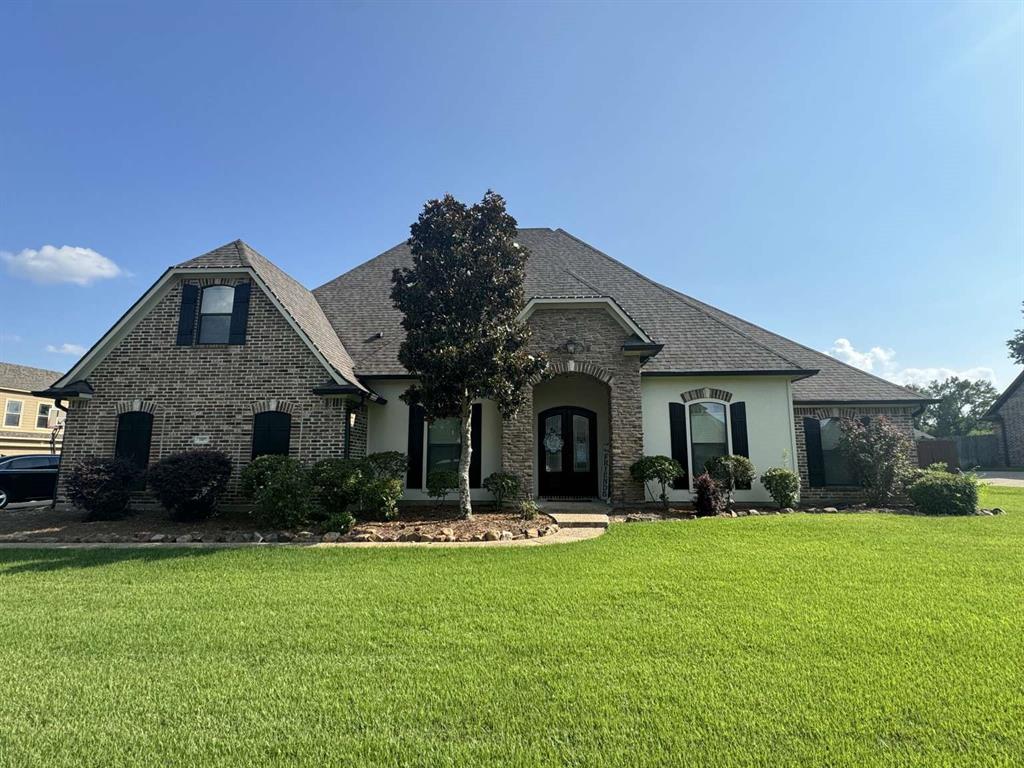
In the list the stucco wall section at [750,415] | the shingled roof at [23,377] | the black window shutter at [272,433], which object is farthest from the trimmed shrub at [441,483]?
the shingled roof at [23,377]

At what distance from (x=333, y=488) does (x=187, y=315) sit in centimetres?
635

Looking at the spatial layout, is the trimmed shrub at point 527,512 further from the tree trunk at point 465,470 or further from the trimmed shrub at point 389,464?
the trimmed shrub at point 389,464

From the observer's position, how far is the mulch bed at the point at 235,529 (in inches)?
345

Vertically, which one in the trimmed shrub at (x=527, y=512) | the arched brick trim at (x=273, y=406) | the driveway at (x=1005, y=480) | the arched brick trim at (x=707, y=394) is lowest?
the trimmed shrub at (x=527, y=512)

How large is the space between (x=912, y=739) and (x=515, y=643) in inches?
100

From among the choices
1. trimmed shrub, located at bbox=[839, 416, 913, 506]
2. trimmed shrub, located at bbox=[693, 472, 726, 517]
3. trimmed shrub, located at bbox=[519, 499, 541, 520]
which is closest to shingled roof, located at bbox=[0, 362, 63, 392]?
trimmed shrub, located at bbox=[519, 499, 541, 520]

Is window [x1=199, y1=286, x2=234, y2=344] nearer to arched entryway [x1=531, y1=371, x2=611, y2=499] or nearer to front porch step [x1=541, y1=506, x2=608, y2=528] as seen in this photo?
arched entryway [x1=531, y1=371, x2=611, y2=499]

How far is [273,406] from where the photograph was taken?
11883 mm

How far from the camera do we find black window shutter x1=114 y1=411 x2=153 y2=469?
1195 cm

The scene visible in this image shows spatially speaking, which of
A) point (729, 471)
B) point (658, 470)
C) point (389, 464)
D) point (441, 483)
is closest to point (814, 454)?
point (729, 471)

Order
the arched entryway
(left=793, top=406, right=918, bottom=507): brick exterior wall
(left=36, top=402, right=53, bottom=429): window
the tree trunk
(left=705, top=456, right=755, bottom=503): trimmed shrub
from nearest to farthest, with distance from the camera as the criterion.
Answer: the tree trunk → (left=705, top=456, right=755, bottom=503): trimmed shrub → (left=793, top=406, right=918, bottom=507): brick exterior wall → the arched entryway → (left=36, top=402, right=53, bottom=429): window

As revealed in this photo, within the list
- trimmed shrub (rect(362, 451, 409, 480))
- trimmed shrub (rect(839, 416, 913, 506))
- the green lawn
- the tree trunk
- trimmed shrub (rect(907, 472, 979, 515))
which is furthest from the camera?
trimmed shrub (rect(839, 416, 913, 506))

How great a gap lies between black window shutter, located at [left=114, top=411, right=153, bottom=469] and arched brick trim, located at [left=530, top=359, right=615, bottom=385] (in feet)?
31.6

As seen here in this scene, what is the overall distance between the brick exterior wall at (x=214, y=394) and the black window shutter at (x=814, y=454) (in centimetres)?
1176
